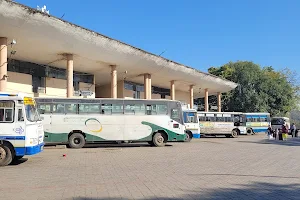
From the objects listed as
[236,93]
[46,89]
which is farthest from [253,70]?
[46,89]

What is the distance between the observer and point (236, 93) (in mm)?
54844

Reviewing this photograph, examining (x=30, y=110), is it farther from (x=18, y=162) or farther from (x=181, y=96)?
(x=181, y=96)

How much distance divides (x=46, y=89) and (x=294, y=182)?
24.0 meters

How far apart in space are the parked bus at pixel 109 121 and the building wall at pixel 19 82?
24.3 feet

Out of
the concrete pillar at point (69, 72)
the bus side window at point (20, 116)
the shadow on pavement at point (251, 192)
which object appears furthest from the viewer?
the concrete pillar at point (69, 72)

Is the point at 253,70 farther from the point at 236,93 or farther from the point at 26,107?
the point at 26,107

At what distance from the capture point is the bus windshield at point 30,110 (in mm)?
12578

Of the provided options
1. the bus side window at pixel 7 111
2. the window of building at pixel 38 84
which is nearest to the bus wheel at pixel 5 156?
the bus side window at pixel 7 111

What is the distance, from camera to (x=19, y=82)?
26.8 metres

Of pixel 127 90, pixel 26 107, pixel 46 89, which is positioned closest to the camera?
pixel 26 107

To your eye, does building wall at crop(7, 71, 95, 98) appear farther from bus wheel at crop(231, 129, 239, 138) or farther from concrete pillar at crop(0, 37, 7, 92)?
bus wheel at crop(231, 129, 239, 138)

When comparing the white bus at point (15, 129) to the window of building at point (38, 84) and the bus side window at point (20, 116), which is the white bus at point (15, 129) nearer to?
the bus side window at point (20, 116)

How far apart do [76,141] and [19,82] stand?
9334mm

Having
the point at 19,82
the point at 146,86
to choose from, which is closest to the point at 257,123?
the point at 146,86
